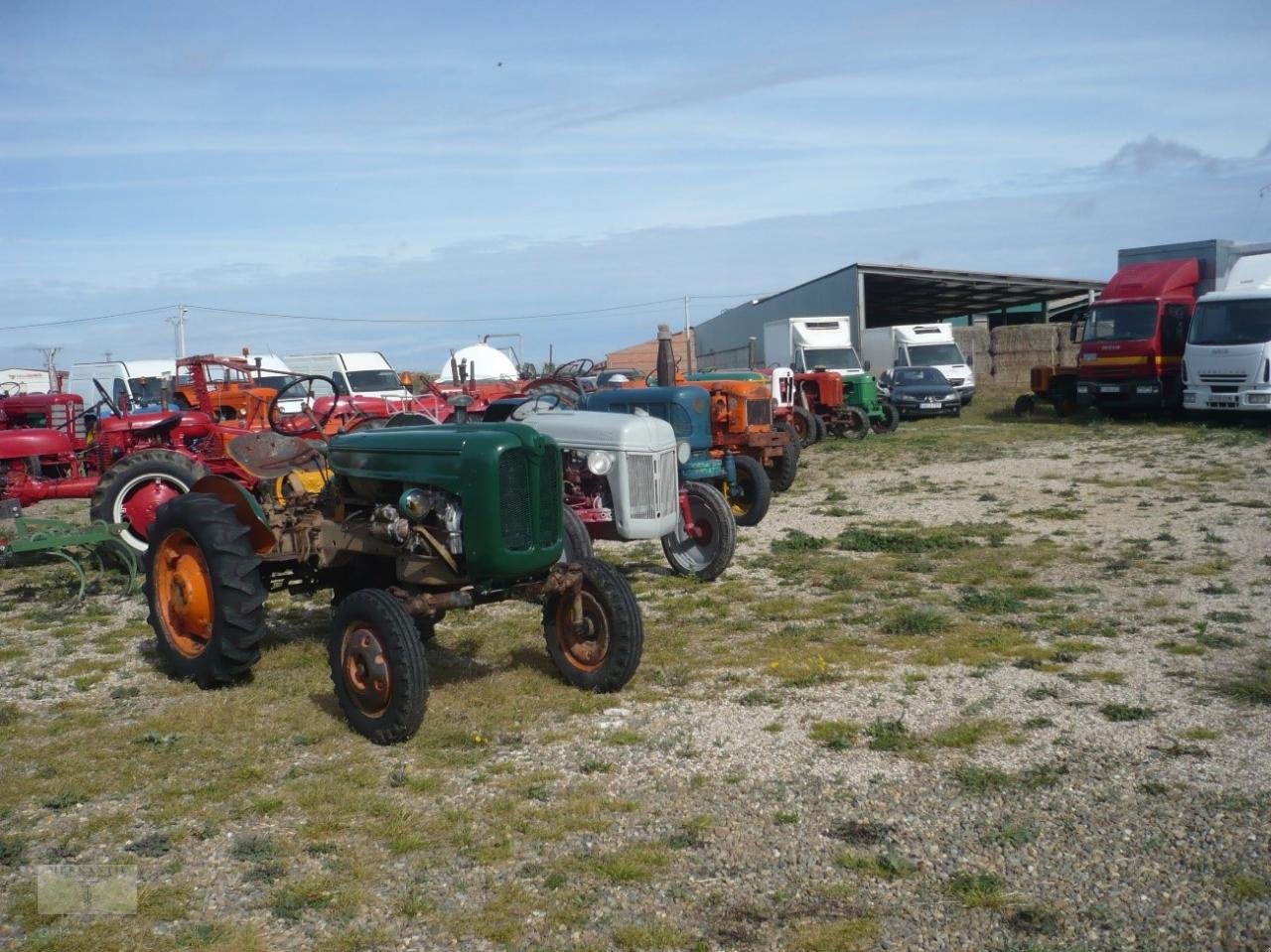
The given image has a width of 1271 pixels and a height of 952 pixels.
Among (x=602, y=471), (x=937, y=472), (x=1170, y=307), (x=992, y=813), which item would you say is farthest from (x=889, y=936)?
(x=1170, y=307)

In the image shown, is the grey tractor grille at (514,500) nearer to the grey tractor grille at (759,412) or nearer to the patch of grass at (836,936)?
the patch of grass at (836,936)

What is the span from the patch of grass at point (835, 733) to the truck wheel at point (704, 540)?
3.15 metres

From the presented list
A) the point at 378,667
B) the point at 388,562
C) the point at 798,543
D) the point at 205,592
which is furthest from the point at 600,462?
the point at 798,543

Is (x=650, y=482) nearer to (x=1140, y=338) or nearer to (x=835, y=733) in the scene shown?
(x=835, y=733)

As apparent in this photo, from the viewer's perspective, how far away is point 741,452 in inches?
469

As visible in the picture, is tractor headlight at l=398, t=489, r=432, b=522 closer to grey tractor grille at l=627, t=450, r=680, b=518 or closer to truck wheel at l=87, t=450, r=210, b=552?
grey tractor grille at l=627, t=450, r=680, b=518

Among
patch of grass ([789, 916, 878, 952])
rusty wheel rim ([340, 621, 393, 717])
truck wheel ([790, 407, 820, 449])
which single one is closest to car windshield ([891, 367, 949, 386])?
truck wheel ([790, 407, 820, 449])

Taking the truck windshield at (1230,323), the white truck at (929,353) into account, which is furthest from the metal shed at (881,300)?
the truck windshield at (1230,323)

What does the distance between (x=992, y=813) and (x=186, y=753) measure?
3156 millimetres

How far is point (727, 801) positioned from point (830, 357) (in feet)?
63.2

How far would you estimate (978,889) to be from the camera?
11.2ft

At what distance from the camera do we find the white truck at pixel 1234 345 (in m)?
17.4

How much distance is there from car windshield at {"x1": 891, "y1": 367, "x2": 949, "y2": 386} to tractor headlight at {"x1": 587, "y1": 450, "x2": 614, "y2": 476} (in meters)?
16.5

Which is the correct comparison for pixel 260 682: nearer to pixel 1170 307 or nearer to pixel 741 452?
pixel 741 452
